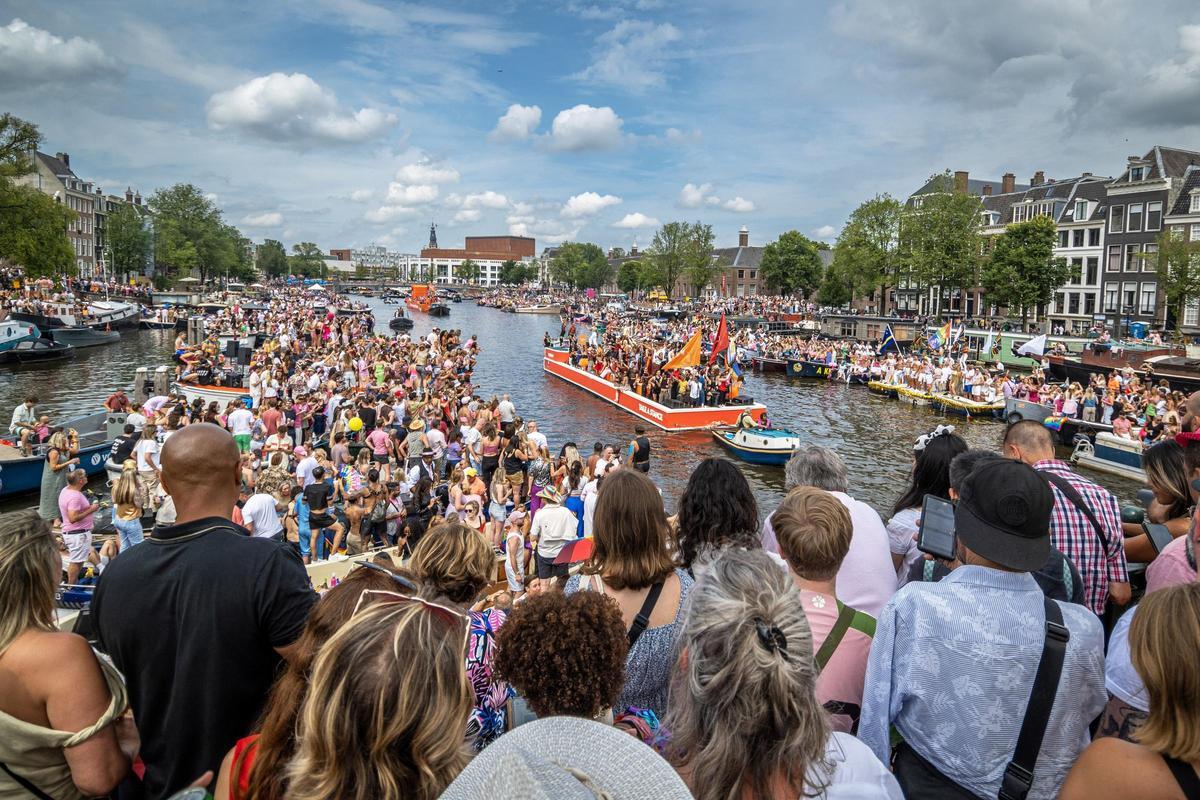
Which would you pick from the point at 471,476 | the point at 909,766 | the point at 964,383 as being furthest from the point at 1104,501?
the point at 964,383

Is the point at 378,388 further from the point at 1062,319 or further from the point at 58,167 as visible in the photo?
the point at 58,167

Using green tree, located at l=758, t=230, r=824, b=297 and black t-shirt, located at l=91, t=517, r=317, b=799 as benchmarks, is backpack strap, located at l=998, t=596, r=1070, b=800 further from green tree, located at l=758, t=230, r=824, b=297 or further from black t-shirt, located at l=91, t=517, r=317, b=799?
green tree, located at l=758, t=230, r=824, b=297

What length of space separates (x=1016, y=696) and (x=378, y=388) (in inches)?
726

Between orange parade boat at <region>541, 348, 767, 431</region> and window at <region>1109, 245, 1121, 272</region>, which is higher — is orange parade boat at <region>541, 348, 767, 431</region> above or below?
below

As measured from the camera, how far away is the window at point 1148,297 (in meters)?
49.3

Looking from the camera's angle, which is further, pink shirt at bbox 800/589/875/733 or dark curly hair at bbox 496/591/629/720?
pink shirt at bbox 800/589/875/733

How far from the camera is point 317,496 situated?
10.1 metres

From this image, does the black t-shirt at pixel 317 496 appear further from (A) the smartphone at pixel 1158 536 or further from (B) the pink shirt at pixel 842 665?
(A) the smartphone at pixel 1158 536

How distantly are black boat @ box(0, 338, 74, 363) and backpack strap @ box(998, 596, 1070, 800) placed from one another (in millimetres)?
45716

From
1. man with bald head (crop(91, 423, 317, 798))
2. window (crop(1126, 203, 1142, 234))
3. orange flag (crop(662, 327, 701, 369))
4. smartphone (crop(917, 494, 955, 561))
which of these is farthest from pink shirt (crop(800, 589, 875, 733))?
window (crop(1126, 203, 1142, 234))

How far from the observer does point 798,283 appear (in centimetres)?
9469

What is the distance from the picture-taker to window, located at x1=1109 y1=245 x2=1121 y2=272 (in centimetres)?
5191

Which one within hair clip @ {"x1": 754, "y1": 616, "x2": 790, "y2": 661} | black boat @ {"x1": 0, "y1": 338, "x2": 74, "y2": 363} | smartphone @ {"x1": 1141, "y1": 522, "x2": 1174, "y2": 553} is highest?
hair clip @ {"x1": 754, "y1": 616, "x2": 790, "y2": 661}

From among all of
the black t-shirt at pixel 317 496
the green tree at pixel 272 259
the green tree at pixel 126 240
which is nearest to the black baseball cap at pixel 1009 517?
the black t-shirt at pixel 317 496
